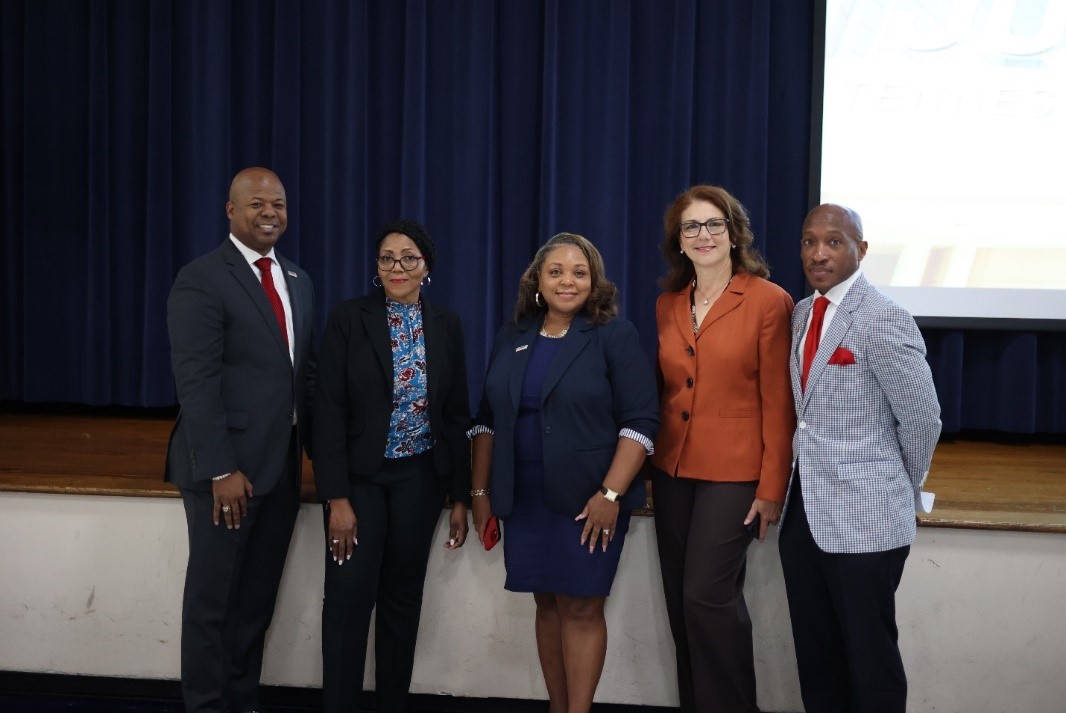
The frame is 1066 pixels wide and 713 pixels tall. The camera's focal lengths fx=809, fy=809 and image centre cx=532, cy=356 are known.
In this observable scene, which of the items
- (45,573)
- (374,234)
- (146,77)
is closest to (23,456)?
(45,573)

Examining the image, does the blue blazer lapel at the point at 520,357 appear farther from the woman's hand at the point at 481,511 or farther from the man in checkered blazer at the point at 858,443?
the man in checkered blazer at the point at 858,443

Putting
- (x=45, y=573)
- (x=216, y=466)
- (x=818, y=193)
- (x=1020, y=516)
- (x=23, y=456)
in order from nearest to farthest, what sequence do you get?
(x=216, y=466) < (x=1020, y=516) < (x=45, y=573) < (x=23, y=456) < (x=818, y=193)

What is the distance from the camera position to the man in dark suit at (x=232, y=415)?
1976 mm

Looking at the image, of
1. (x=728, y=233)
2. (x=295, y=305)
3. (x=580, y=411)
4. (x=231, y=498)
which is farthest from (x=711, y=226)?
(x=231, y=498)

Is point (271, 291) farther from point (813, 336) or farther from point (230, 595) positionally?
point (813, 336)

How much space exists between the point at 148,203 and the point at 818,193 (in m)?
3.42

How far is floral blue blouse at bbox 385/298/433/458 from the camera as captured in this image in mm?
2064

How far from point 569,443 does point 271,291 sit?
0.89m

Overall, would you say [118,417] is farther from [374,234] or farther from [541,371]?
[541,371]

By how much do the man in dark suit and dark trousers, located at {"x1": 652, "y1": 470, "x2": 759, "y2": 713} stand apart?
3.34ft

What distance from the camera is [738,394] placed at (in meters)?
1.92

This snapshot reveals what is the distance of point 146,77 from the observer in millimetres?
4254

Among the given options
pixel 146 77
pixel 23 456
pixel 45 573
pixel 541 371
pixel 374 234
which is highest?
pixel 146 77

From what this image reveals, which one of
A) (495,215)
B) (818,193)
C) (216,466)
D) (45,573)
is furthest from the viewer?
(495,215)
